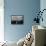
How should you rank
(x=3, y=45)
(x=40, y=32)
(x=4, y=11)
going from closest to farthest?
1. (x=40, y=32)
2. (x=3, y=45)
3. (x=4, y=11)

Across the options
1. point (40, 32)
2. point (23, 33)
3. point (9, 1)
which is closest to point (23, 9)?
point (9, 1)

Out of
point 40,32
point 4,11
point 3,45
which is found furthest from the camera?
point 4,11

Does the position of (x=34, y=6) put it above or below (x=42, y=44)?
above

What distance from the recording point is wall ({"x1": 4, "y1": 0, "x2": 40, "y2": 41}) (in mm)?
5609

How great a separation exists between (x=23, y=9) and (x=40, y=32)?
3.24m

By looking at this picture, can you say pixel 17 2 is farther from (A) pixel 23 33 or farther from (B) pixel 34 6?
(A) pixel 23 33

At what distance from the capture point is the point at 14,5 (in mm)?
5633

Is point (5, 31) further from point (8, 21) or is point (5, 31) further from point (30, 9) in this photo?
point (30, 9)

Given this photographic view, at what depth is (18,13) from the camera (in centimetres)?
567

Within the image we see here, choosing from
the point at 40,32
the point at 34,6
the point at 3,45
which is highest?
the point at 34,6

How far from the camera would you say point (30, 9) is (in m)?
5.72

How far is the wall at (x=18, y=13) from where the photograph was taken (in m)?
5.61

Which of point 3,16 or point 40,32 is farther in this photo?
point 3,16

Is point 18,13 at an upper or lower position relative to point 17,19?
upper
